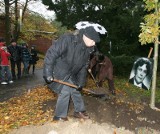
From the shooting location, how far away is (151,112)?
883 centimetres

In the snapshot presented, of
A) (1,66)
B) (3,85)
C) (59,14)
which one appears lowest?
(3,85)

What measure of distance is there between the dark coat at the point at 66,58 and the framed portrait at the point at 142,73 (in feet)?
22.0

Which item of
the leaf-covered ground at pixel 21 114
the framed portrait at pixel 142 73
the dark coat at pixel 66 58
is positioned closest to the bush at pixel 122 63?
the framed portrait at pixel 142 73

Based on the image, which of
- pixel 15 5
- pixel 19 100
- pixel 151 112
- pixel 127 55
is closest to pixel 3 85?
pixel 19 100

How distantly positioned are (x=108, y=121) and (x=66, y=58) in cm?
213

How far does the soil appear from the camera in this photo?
6.32 metres

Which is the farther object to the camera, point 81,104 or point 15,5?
point 15,5

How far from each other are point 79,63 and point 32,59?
11.7 m

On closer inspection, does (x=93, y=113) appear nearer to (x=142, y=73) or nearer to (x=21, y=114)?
(x=21, y=114)

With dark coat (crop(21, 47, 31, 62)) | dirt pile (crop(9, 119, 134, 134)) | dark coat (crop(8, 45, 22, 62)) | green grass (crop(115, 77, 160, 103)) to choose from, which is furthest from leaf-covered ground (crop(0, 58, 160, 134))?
dark coat (crop(21, 47, 31, 62))

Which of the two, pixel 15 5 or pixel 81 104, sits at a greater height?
pixel 15 5

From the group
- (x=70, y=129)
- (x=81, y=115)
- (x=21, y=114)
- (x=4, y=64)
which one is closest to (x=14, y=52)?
(x=4, y=64)

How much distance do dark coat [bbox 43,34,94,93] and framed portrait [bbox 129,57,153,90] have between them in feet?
22.0

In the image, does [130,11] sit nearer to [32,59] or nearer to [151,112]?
[151,112]
